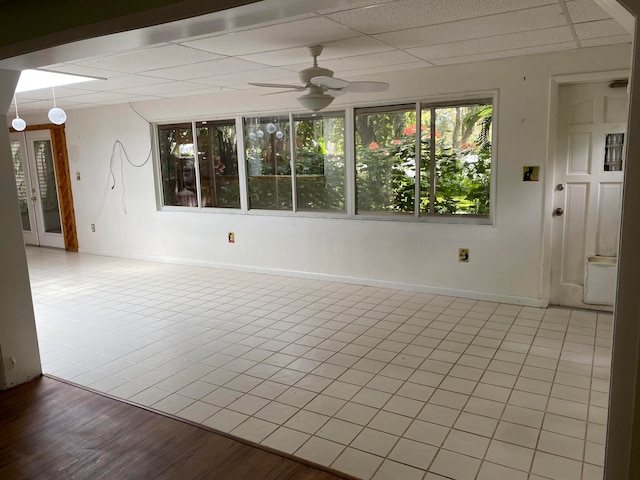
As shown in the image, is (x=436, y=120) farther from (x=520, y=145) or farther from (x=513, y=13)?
(x=513, y=13)

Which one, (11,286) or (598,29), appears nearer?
(11,286)

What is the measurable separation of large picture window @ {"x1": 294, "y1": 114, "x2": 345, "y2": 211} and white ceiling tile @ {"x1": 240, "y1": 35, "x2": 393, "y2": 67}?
1326mm

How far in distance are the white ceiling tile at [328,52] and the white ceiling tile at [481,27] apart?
0.14 meters

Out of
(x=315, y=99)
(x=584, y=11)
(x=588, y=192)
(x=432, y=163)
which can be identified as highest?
(x=584, y=11)

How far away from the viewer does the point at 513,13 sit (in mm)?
3023

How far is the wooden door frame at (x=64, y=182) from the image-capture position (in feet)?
26.2

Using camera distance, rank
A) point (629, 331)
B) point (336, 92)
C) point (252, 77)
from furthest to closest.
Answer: point (252, 77) < point (336, 92) < point (629, 331)


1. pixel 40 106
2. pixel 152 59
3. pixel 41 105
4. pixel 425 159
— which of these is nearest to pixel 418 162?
pixel 425 159

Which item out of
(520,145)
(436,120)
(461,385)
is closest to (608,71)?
(520,145)

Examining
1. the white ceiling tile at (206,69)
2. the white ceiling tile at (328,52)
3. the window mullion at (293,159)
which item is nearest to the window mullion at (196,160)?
the window mullion at (293,159)

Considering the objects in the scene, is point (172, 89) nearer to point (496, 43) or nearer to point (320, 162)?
point (320, 162)

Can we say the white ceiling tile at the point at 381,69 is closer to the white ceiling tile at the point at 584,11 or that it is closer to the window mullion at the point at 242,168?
the white ceiling tile at the point at 584,11

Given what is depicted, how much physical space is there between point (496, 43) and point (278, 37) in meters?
1.81

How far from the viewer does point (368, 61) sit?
439cm
